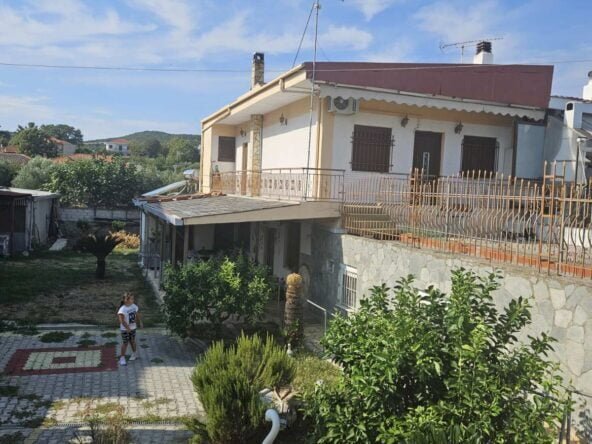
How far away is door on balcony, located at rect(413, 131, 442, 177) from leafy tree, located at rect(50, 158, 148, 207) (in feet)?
85.2

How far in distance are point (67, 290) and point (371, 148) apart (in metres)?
10.1

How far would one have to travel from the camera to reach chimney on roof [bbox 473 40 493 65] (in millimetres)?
16047

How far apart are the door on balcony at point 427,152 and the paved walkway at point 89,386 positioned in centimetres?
828

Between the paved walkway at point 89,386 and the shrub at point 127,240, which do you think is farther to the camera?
the shrub at point 127,240

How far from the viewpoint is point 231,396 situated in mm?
5852

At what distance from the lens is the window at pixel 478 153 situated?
49.5ft

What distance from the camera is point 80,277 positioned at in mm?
18125

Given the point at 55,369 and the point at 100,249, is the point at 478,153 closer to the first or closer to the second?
the point at 55,369

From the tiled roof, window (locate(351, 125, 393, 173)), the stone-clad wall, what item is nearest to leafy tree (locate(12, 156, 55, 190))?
window (locate(351, 125, 393, 173))

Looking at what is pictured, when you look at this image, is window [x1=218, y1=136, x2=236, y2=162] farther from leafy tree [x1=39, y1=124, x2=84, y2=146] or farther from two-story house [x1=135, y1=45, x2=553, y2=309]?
leafy tree [x1=39, y1=124, x2=84, y2=146]

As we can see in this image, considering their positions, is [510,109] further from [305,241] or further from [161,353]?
[161,353]

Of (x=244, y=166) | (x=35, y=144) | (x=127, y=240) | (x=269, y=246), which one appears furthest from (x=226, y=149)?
(x=35, y=144)

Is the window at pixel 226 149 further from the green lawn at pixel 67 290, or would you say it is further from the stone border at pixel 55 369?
the stone border at pixel 55 369

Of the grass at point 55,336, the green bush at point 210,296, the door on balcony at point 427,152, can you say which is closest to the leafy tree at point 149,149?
the door on balcony at point 427,152
